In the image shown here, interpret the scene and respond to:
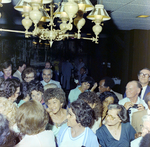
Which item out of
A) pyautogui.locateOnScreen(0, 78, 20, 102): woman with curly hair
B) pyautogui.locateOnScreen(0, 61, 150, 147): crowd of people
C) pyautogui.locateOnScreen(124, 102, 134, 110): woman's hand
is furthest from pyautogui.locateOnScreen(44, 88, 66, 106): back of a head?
pyautogui.locateOnScreen(124, 102, 134, 110): woman's hand

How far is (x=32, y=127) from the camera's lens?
1504 mm

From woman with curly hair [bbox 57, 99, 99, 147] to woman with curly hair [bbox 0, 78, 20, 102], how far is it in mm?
940

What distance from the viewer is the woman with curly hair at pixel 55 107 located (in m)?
2.16

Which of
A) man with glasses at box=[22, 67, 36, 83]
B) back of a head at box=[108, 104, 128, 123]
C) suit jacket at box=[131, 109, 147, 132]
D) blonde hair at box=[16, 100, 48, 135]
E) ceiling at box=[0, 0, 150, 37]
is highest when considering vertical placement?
ceiling at box=[0, 0, 150, 37]

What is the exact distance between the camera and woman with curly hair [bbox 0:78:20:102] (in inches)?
91.0

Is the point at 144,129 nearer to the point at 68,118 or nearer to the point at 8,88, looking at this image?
the point at 68,118

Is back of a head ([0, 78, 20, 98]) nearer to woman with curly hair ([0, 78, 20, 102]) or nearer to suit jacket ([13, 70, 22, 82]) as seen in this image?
woman with curly hair ([0, 78, 20, 102])

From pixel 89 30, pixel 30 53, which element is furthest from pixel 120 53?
pixel 30 53

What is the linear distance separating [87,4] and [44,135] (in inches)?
56.9

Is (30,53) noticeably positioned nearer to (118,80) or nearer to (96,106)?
(118,80)

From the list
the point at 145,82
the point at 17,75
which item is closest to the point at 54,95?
the point at 17,75

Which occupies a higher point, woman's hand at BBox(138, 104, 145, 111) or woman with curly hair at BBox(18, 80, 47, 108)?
woman with curly hair at BBox(18, 80, 47, 108)

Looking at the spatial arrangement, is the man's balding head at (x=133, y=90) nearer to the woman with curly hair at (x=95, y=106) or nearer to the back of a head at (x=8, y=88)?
the woman with curly hair at (x=95, y=106)

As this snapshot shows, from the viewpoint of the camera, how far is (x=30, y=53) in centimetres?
505
